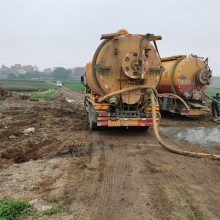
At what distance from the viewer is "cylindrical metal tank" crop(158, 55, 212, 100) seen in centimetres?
1473

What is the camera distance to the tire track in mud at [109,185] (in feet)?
15.6

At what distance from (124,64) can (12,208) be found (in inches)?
249

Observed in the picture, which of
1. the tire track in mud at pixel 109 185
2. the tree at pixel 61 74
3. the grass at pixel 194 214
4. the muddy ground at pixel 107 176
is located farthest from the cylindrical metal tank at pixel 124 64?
the tree at pixel 61 74

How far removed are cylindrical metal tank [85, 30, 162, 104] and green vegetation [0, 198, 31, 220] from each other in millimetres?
5935

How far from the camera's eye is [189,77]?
14.9 m

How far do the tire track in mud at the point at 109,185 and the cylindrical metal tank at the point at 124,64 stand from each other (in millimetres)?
2597

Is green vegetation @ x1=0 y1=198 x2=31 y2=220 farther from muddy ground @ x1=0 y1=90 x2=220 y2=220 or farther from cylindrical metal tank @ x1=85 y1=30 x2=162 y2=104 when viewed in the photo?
cylindrical metal tank @ x1=85 y1=30 x2=162 y2=104

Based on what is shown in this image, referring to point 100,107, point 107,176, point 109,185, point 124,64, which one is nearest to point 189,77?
point 124,64

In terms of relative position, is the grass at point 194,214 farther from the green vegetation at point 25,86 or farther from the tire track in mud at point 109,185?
the green vegetation at point 25,86

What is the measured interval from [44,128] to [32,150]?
3.17 metres

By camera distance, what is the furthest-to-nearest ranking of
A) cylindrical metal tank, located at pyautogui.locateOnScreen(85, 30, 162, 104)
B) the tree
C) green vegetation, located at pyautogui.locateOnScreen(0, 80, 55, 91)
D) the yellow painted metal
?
1. the tree
2. green vegetation, located at pyautogui.locateOnScreen(0, 80, 55, 91)
3. the yellow painted metal
4. cylindrical metal tank, located at pyautogui.locateOnScreen(85, 30, 162, 104)

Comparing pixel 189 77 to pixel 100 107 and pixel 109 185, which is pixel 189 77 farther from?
pixel 109 185

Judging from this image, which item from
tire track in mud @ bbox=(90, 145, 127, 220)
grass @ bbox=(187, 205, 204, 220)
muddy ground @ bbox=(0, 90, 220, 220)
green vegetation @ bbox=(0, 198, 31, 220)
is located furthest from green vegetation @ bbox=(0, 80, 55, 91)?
grass @ bbox=(187, 205, 204, 220)

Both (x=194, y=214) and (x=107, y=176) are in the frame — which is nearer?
(x=194, y=214)
